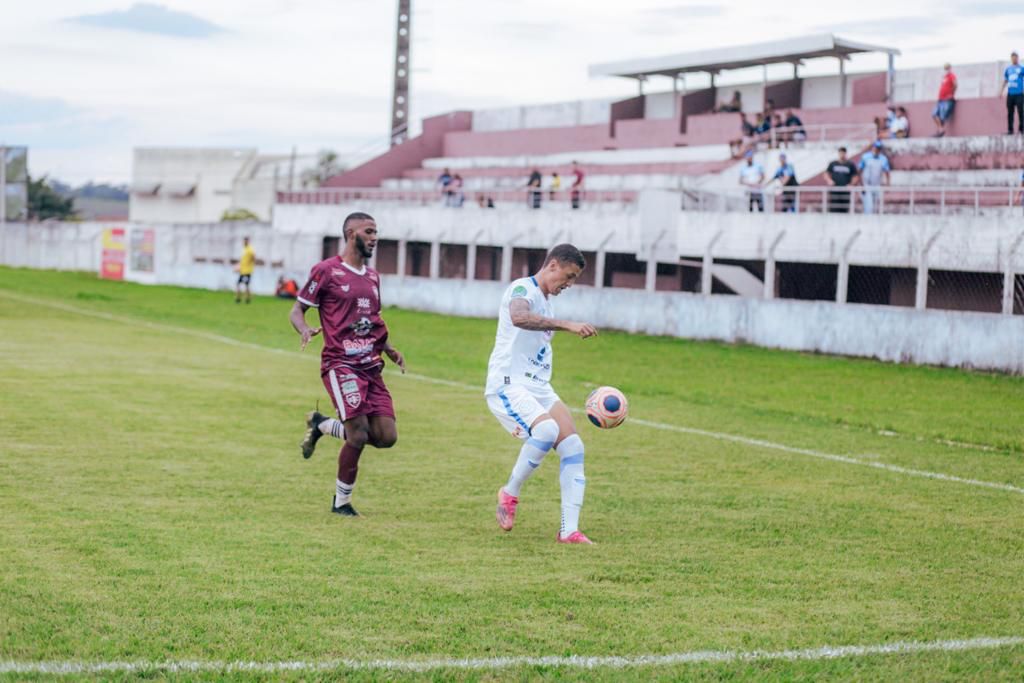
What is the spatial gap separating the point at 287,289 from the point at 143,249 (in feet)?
45.6

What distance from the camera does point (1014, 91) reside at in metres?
30.2

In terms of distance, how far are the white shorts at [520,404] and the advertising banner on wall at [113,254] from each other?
156ft

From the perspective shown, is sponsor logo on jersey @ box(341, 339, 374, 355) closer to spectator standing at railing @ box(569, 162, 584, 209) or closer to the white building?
spectator standing at railing @ box(569, 162, 584, 209)

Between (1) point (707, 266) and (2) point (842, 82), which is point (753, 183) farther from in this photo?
(2) point (842, 82)

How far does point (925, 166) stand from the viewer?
32969 mm

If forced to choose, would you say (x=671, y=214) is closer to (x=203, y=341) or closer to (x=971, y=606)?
(x=203, y=341)

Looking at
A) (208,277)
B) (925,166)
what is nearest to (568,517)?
(925,166)

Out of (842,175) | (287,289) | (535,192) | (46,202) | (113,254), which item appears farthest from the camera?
(46,202)

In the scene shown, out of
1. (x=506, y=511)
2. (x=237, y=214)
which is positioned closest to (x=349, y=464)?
(x=506, y=511)

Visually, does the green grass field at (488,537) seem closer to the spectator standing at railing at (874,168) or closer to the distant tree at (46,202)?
the spectator standing at railing at (874,168)

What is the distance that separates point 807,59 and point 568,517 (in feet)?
119

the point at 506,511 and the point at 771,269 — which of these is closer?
the point at 506,511

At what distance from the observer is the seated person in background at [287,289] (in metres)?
40.9

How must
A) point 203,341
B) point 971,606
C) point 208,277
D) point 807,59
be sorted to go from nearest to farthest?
point 971,606, point 203,341, point 807,59, point 208,277
